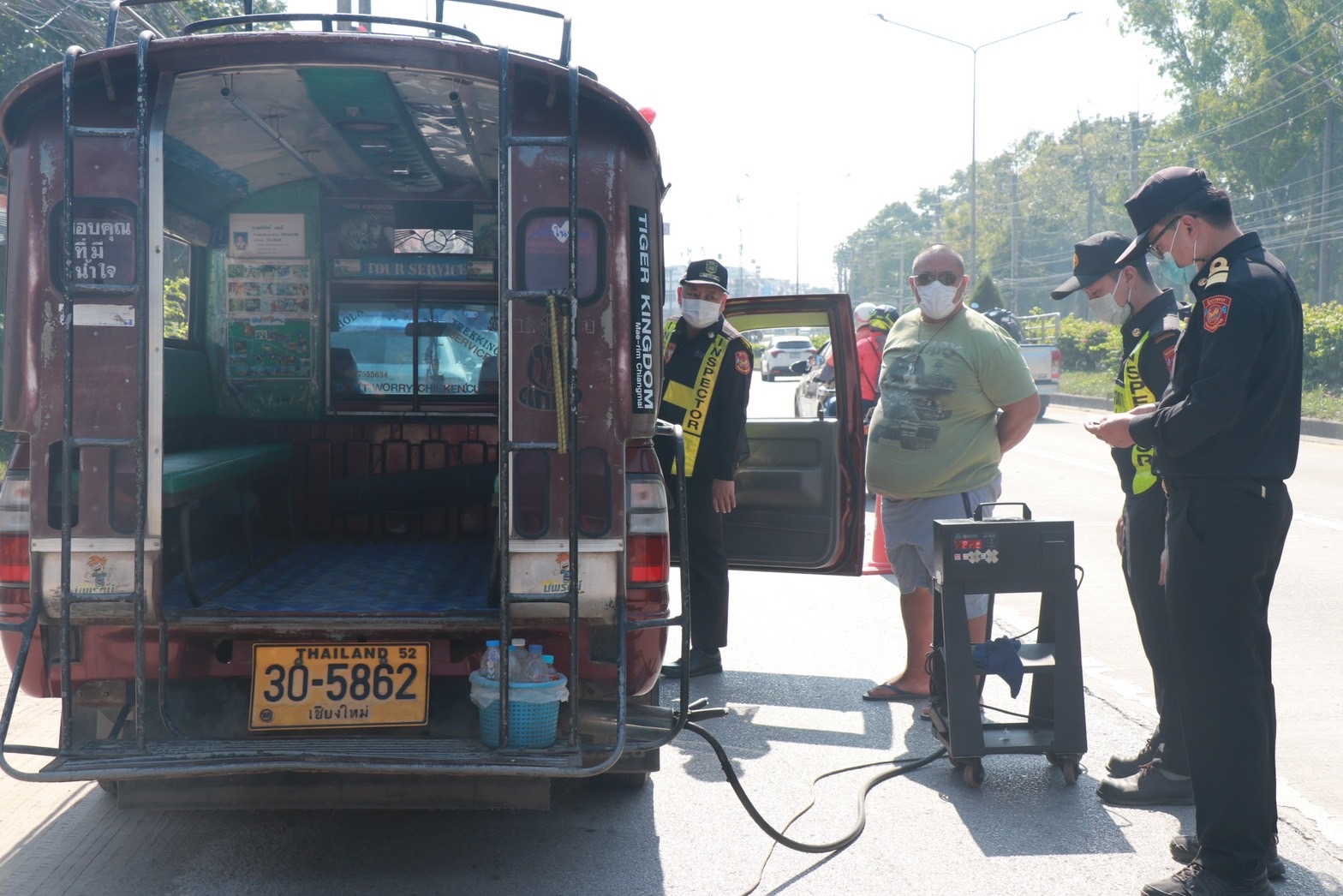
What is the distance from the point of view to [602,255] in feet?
12.7

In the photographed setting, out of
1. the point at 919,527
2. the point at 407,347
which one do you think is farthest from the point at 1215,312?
the point at 407,347

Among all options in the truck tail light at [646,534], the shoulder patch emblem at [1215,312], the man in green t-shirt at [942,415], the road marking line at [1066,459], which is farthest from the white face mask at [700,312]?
the road marking line at [1066,459]

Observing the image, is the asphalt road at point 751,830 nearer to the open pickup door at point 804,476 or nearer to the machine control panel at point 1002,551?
the open pickup door at point 804,476

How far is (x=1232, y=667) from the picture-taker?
11.9 ft

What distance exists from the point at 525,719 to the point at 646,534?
695 millimetres

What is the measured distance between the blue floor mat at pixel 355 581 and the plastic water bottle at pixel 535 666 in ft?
1.33

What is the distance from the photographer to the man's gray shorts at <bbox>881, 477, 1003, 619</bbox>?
5.52 metres

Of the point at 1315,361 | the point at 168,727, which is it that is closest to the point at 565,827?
the point at 168,727

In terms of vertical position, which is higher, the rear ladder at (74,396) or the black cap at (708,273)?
the black cap at (708,273)

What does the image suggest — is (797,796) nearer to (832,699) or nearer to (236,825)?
(832,699)

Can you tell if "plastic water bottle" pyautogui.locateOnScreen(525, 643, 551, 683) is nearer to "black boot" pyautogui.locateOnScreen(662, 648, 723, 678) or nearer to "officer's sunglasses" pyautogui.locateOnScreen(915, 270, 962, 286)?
"black boot" pyautogui.locateOnScreen(662, 648, 723, 678)

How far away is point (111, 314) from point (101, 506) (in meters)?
0.58

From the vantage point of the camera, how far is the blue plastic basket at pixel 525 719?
3.75m

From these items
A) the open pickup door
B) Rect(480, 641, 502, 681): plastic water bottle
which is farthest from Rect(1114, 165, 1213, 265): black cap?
Rect(480, 641, 502, 681): plastic water bottle
